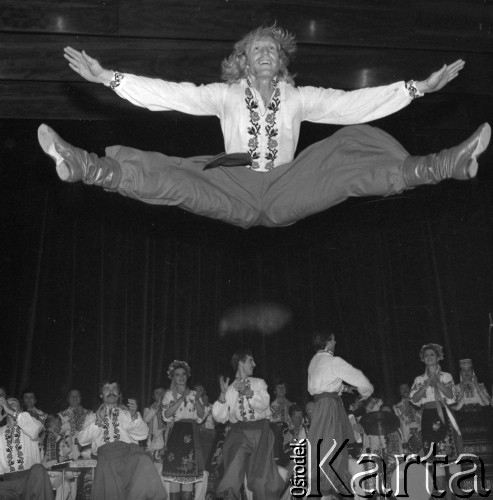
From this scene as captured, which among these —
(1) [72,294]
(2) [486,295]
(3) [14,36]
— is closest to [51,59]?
(3) [14,36]

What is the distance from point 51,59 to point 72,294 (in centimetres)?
280

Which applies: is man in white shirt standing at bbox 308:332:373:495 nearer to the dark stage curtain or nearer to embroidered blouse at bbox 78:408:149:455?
embroidered blouse at bbox 78:408:149:455

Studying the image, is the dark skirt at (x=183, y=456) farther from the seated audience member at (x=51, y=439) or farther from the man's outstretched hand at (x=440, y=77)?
the man's outstretched hand at (x=440, y=77)

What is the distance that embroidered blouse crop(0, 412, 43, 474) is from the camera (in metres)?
5.47

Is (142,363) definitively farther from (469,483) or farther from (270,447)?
(469,483)

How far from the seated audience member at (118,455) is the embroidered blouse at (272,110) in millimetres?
2505

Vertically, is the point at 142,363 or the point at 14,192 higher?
the point at 14,192

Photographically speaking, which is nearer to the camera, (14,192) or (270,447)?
(270,447)

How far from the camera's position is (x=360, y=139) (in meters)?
3.65

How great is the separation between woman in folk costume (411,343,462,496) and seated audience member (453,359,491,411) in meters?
0.25

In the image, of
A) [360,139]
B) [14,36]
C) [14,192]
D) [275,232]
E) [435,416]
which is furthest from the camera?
[275,232]

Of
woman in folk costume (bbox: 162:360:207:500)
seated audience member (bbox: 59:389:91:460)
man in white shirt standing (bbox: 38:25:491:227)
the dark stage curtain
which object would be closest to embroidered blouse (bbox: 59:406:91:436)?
seated audience member (bbox: 59:389:91:460)

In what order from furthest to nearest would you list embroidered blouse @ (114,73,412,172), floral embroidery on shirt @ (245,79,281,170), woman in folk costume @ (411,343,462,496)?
woman in folk costume @ (411,343,462,496) → floral embroidery on shirt @ (245,79,281,170) → embroidered blouse @ (114,73,412,172)

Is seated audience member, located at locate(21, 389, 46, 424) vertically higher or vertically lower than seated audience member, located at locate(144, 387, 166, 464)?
higher
